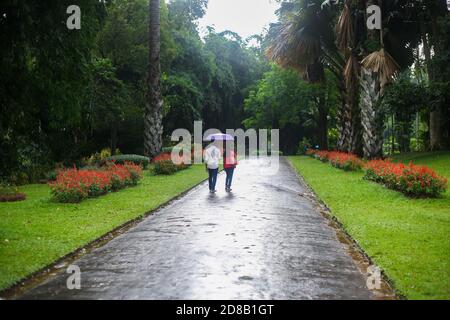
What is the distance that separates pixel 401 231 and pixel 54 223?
23.4ft

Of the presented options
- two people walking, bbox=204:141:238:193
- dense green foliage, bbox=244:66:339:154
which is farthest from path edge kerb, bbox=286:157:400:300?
dense green foliage, bbox=244:66:339:154

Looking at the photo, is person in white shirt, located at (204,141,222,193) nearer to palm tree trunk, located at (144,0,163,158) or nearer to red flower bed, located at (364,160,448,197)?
red flower bed, located at (364,160,448,197)

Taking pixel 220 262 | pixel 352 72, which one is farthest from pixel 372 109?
pixel 220 262

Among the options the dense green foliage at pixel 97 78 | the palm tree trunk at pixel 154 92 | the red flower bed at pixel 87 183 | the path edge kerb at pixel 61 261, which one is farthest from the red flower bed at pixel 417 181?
the palm tree trunk at pixel 154 92

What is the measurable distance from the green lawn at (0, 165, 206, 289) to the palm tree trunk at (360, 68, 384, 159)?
10.2 meters

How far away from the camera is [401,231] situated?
9305 millimetres

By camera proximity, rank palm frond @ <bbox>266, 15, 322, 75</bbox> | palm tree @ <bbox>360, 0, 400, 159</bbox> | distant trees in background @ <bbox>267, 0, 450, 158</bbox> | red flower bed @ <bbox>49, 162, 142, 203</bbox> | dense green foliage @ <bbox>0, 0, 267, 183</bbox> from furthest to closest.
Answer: palm frond @ <bbox>266, 15, 322, 75</bbox> → distant trees in background @ <bbox>267, 0, 450, 158</bbox> → palm tree @ <bbox>360, 0, 400, 159</bbox> → red flower bed @ <bbox>49, 162, 142, 203</bbox> → dense green foliage @ <bbox>0, 0, 267, 183</bbox>

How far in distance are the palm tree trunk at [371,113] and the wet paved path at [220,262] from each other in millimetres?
12203

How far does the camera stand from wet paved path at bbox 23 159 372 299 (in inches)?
228

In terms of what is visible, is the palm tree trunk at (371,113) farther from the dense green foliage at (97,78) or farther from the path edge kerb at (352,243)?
the dense green foliage at (97,78)

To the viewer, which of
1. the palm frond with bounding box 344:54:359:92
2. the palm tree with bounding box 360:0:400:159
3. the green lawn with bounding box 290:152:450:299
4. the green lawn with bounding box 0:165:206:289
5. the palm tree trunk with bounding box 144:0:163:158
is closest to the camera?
the green lawn with bounding box 290:152:450:299

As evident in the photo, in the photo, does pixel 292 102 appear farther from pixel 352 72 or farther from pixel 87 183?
pixel 87 183

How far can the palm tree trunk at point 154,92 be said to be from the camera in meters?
26.0
